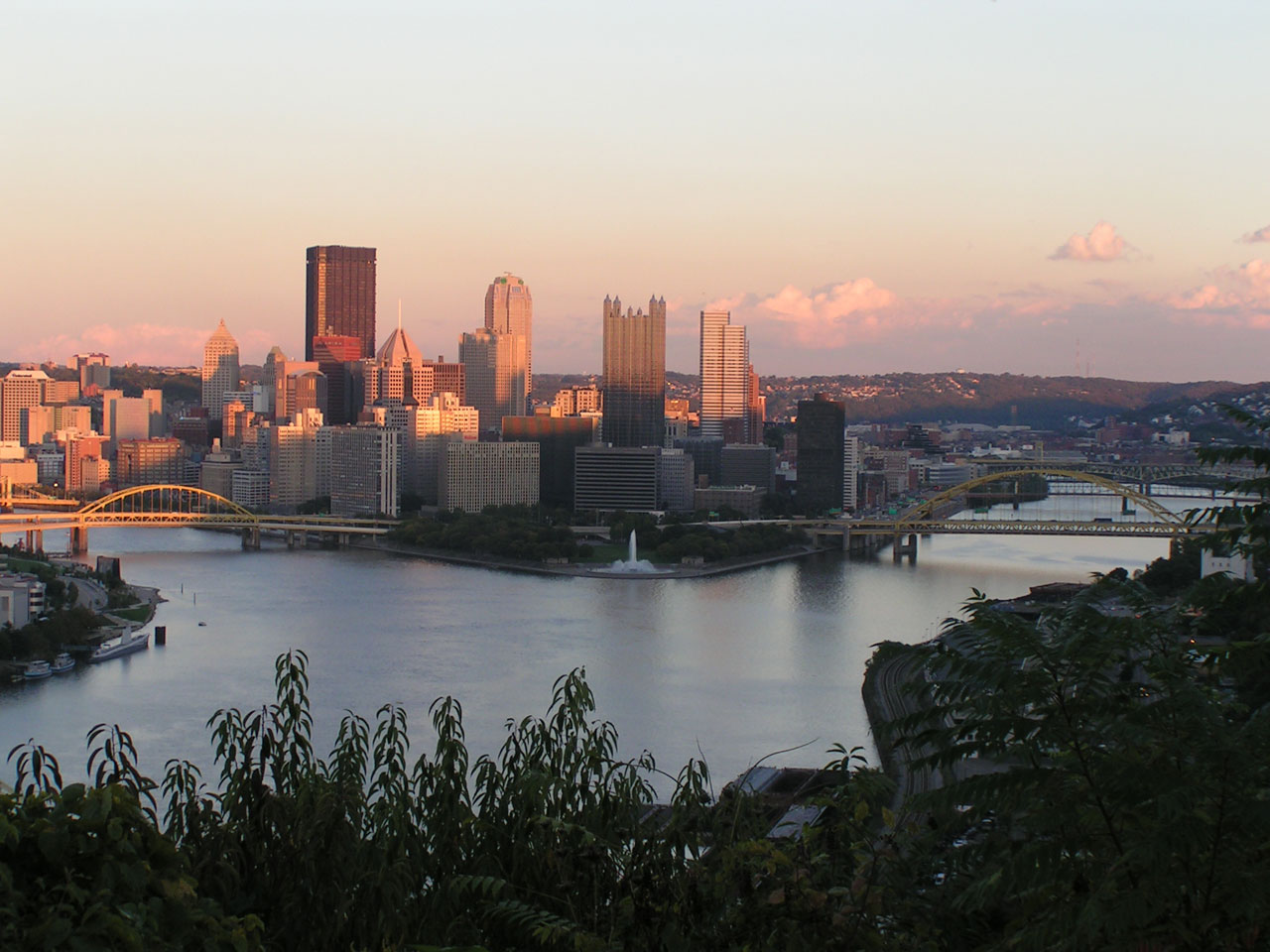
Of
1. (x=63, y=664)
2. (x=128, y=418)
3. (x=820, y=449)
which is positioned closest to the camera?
(x=63, y=664)

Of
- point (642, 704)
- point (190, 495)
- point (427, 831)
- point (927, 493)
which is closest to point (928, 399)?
point (927, 493)

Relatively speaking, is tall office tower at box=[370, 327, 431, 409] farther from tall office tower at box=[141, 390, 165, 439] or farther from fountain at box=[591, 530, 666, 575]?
fountain at box=[591, 530, 666, 575]

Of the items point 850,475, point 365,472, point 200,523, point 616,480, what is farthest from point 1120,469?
point 200,523

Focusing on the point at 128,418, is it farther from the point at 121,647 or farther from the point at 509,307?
the point at 121,647

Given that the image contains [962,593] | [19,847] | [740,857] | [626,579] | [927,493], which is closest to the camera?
[19,847]

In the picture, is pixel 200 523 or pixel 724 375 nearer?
pixel 200 523

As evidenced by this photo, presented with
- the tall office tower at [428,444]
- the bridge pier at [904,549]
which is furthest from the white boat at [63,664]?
the tall office tower at [428,444]

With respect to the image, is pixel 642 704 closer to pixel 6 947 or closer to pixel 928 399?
pixel 6 947
